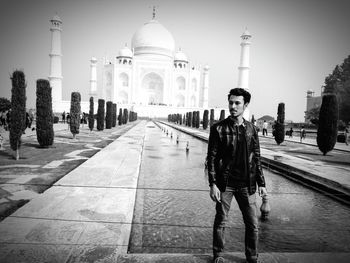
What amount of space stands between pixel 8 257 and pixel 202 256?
1.45 metres

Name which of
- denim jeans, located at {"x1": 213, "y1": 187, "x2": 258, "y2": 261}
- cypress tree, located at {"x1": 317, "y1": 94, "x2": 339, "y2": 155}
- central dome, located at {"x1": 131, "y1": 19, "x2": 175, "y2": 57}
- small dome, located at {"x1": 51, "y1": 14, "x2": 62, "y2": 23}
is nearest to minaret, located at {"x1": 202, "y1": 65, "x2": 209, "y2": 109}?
central dome, located at {"x1": 131, "y1": 19, "x2": 175, "y2": 57}

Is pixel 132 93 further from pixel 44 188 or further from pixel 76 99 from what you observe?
pixel 44 188

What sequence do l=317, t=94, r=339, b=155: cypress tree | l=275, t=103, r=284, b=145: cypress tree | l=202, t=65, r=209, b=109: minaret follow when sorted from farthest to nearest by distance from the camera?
l=202, t=65, r=209, b=109: minaret < l=275, t=103, r=284, b=145: cypress tree < l=317, t=94, r=339, b=155: cypress tree

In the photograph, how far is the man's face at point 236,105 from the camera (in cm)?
220

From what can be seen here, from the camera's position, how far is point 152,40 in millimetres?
60031

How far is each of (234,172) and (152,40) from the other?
6136cm

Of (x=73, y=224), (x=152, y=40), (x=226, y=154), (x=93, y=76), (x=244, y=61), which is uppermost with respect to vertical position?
(x=152, y=40)

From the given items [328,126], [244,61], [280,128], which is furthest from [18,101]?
[244,61]

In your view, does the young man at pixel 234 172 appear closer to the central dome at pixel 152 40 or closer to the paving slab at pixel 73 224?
the paving slab at pixel 73 224

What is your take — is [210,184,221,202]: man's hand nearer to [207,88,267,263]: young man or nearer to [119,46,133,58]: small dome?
[207,88,267,263]: young man

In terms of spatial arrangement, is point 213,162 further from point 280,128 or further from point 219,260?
point 280,128

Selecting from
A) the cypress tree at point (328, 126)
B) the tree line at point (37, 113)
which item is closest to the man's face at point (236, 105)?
the tree line at point (37, 113)

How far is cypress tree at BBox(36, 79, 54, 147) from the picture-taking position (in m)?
9.19

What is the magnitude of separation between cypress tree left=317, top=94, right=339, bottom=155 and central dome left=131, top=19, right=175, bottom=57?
5192cm
